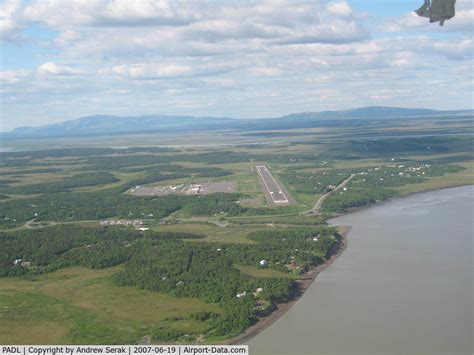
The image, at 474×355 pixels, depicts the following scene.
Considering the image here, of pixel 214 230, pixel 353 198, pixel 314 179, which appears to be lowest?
pixel 214 230

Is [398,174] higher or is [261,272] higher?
[398,174]

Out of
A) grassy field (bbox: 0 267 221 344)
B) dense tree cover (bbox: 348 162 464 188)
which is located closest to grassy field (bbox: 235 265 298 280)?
grassy field (bbox: 0 267 221 344)

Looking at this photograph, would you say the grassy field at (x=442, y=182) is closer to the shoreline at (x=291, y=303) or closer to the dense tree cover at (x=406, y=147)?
the shoreline at (x=291, y=303)

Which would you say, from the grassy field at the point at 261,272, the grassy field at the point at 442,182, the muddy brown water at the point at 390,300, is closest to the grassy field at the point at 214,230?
the grassy field at the point at 261,272

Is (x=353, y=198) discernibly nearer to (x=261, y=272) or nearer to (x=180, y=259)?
(x=261, y=272)

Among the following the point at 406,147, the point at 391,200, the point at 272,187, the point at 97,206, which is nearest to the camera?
the point at 391,200

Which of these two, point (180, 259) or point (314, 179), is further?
point (314, 179)

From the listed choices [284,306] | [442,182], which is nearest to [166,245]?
[284,306]

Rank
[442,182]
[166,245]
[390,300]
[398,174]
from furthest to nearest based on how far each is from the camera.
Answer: [398,174] < [442,182] < [166,245] < [390,300]

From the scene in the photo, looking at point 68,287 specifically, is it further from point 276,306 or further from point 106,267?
point 276,306
